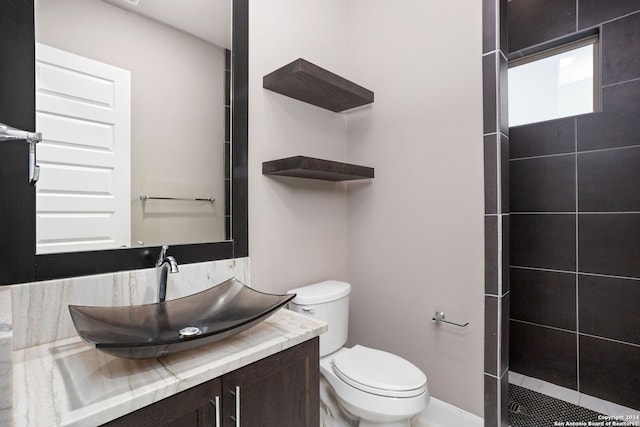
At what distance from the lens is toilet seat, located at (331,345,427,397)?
4.44ft

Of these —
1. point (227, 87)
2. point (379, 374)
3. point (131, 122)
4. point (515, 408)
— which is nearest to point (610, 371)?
point (515, 408)

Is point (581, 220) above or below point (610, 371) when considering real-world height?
above

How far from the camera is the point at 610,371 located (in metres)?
1.93

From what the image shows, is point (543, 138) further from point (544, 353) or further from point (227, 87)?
point (227, 87)

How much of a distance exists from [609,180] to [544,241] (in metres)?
0.51

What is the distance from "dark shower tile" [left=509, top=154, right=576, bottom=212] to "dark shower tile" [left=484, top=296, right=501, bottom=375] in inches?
40.6

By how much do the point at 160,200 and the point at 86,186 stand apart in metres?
0.26

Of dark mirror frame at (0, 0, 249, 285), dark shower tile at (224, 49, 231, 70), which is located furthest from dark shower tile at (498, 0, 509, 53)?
dark mirror frame at (0, 0, 249, 285)

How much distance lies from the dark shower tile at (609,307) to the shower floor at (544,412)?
18.5 inches

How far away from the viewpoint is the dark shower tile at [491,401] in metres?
1.54

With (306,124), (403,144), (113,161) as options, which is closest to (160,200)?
(113,161)

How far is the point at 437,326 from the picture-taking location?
69.3 inches

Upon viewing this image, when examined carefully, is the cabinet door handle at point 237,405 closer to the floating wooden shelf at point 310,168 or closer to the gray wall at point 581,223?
the floating wooden shelf at point 310,168

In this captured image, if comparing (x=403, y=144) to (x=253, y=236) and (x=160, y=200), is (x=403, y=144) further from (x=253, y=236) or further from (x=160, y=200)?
(x=160, y=200)
